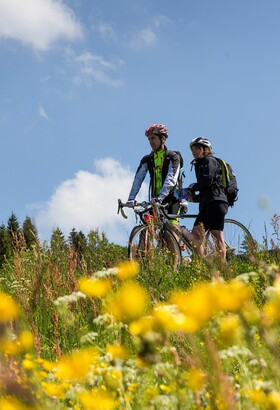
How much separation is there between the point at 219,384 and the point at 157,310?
39cm

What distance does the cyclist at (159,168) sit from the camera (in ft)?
24.7

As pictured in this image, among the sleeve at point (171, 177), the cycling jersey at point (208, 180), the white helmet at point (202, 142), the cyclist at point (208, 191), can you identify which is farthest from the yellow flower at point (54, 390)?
the sleeve at point (171, 177)

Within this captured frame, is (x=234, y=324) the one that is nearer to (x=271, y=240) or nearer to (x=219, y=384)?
(x=219, y=384)

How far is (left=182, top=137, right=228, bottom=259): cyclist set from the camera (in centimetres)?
679

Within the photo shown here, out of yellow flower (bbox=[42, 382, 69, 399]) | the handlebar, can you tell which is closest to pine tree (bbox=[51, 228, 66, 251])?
the handlebar

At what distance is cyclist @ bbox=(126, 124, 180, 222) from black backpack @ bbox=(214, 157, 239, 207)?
0.75m

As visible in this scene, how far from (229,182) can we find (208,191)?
36 cm

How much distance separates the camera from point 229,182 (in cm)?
706

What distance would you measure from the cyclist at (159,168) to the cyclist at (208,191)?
578 mm

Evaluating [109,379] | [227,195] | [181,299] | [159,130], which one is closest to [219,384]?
[181,299]

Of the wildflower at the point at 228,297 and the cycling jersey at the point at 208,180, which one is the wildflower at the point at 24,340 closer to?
the wildflower at the point at 228,297

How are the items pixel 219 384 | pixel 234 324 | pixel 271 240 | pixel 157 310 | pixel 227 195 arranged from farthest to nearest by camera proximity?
pixel 227 195 < pixel 271 240 < pixel 157 310 < pixel 234 324 < pixel 219 384

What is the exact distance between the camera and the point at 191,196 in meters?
7.32

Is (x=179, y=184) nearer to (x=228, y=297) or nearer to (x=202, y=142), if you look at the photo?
(x=202, y=142)
